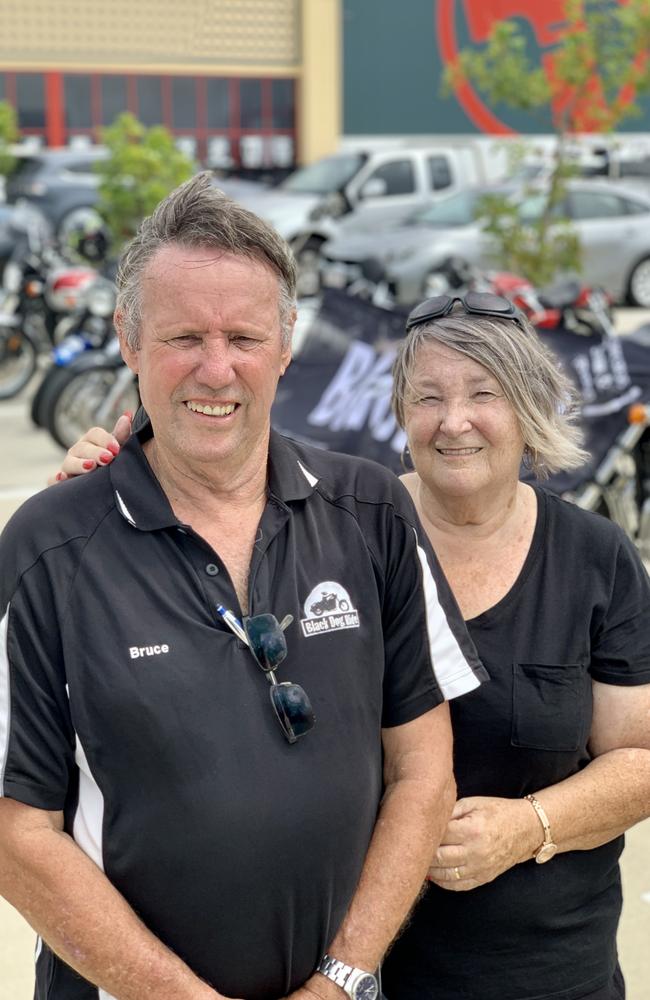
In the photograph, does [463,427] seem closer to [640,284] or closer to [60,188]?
[640,284]

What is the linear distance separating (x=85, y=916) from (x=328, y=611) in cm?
54

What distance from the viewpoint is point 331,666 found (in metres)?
1.93

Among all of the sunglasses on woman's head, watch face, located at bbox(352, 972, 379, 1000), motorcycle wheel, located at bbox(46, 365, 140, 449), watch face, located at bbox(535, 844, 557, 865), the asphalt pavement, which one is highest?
the sunglasses on woman's head

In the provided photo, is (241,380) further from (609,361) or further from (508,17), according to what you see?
(508,17)

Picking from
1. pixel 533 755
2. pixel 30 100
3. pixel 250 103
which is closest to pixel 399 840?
pixel 533 755

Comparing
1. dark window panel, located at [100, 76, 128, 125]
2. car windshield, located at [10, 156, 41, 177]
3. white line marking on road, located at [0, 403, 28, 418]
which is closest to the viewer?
white line marking on road, located at [0, 403, 28, 418]

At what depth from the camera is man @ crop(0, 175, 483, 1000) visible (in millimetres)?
1818

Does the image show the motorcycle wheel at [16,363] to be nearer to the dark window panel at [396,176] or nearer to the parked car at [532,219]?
the parked car at [532,219]

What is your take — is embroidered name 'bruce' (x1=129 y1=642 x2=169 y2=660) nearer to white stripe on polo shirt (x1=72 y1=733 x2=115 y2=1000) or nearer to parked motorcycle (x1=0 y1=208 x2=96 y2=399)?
white stripe on polo shirt (x1=72 y1=733 x2=115 y2=1000)

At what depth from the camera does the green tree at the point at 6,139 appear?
20000 millimetres

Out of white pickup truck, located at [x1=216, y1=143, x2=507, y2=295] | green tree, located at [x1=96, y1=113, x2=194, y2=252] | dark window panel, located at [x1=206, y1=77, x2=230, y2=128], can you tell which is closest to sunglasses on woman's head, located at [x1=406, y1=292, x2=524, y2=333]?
green tree, located at [x1=96, y1=113, x2=194, y2=252]

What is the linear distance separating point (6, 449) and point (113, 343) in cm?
110

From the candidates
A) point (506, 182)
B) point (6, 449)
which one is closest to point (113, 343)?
point (6, 449)

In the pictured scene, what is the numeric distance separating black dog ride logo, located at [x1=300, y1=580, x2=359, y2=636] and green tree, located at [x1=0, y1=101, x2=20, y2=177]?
19.3m
